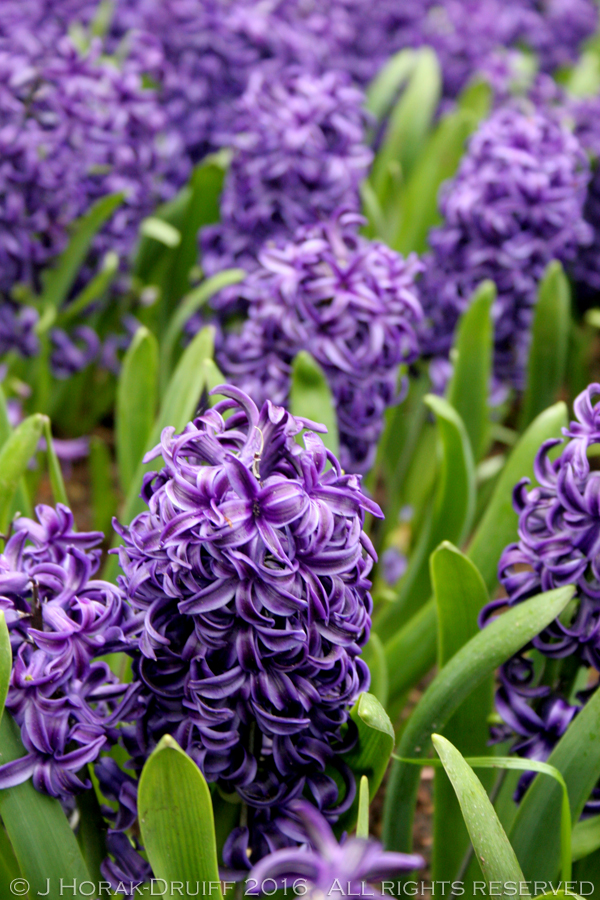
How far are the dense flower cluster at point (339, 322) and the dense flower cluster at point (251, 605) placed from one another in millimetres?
631

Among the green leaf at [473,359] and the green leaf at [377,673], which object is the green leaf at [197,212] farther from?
the green leaf at [377,673]

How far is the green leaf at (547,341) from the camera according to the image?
235 cm

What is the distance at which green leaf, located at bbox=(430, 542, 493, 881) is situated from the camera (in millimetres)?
1399

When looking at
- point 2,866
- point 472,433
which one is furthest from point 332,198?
point 2,866

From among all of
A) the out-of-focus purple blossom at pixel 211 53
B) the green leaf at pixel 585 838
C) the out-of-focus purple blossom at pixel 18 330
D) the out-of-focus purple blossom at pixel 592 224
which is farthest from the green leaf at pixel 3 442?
the out-of-focus purple blossom at pixel 592 224

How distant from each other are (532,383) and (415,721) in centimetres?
145

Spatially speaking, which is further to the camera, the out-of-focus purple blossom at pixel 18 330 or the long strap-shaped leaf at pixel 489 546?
the out-of-focus purple blossom at pixel 18 330

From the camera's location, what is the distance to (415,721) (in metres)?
1.35

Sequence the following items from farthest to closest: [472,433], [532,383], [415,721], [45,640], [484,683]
Answer: [532,383]
[472,433]
[484,683]
[415,721]
[45,640]

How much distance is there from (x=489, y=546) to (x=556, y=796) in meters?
0.56

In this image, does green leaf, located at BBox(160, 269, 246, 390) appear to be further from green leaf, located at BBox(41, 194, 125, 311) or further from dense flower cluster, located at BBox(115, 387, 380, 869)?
dense flower cluster, located at BBox(115, 387, 380, 869)

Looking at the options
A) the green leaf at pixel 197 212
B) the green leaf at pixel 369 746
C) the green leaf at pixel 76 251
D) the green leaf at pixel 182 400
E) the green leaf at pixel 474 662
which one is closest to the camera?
the green leaf at pixel 369 746

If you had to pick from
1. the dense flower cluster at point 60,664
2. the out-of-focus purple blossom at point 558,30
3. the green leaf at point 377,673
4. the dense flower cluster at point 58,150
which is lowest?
the green leaf at point 377,673

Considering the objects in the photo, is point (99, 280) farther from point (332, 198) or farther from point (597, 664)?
point (597, 664)
